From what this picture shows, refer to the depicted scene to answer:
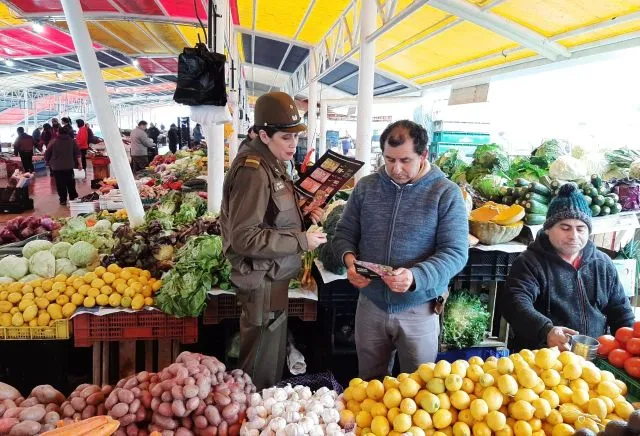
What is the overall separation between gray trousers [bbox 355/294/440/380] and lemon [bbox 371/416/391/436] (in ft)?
2.24

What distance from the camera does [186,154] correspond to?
33.8 ft

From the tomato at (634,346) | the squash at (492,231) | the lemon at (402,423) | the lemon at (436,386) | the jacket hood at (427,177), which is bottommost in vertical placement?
the lemon at (402,423)

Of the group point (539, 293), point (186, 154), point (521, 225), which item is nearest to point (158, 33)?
point (186, 154)

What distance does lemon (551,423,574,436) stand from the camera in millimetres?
1472

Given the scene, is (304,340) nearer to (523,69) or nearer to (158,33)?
(523,69)

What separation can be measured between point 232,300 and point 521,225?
2218mm

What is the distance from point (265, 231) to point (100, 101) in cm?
291

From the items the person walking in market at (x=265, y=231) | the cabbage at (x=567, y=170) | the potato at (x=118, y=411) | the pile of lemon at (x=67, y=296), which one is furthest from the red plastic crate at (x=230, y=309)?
the cabbage at (x=567, y=170)

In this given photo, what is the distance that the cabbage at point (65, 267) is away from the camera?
3.52 meters

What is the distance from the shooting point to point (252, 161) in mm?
2211

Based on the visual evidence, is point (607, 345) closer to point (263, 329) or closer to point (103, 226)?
point (263, 329)

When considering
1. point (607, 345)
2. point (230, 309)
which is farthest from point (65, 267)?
point (607, 345)

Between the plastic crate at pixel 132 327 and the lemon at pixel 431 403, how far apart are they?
1863 millimetres

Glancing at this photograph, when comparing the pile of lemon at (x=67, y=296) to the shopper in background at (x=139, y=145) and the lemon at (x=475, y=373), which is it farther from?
the shopper in background at (x=139, y=145)
